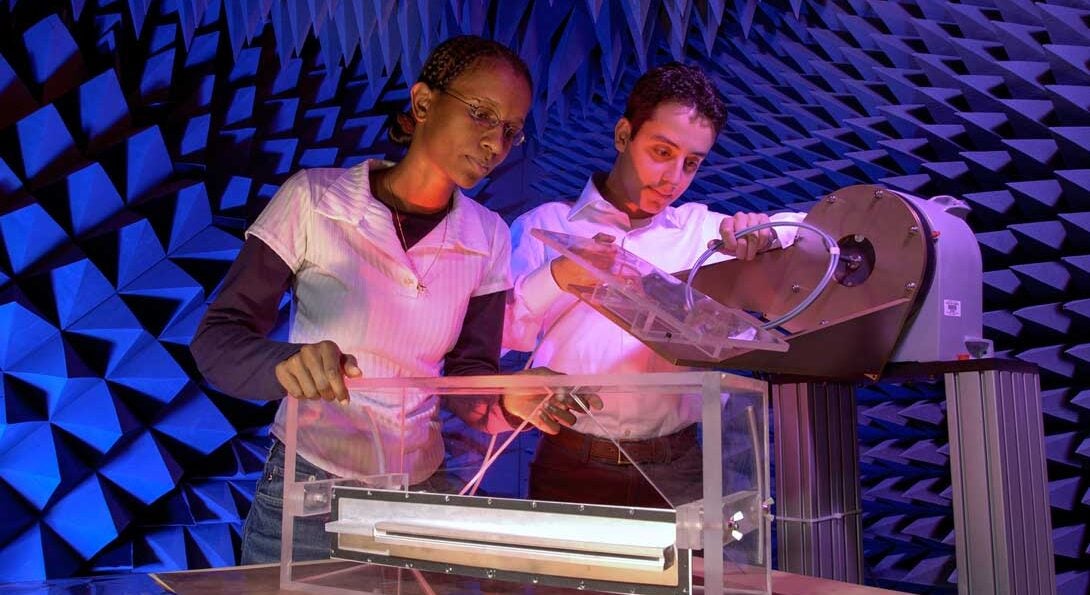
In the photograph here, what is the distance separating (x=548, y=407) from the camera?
0.91m

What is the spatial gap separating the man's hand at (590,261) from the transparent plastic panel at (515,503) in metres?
0.21

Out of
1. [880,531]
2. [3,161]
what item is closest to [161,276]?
[3,161]

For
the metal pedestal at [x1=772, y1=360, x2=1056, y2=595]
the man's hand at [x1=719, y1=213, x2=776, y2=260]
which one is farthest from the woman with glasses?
the metal pedestal at [x1=772, y1=360, x2=1056, y2=595]

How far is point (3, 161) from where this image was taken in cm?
319

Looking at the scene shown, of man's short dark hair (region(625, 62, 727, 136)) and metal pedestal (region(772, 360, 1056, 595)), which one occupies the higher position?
man's short dark hair (region(625, 62, 727, 136))

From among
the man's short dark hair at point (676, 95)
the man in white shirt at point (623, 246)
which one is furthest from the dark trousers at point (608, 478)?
the man's short dark hair at point (676, 95)

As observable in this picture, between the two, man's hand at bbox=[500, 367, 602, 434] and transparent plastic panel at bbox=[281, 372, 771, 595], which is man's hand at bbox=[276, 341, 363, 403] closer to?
transparent plastic panel at bbox=[281, 372, 771, 595]

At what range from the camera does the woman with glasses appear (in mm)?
1014

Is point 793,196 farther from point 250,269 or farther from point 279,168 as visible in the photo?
point 250,269

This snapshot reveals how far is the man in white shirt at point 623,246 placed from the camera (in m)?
0.93

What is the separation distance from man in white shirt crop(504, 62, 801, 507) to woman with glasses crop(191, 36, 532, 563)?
0.50 feet

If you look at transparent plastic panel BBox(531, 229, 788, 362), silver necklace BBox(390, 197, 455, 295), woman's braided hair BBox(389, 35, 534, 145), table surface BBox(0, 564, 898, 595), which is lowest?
table surface BBox(0, 564, 898, 595)

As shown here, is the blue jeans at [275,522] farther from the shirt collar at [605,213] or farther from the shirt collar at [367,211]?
the shirt collar at [605,213]

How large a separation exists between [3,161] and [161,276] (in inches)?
29.1
